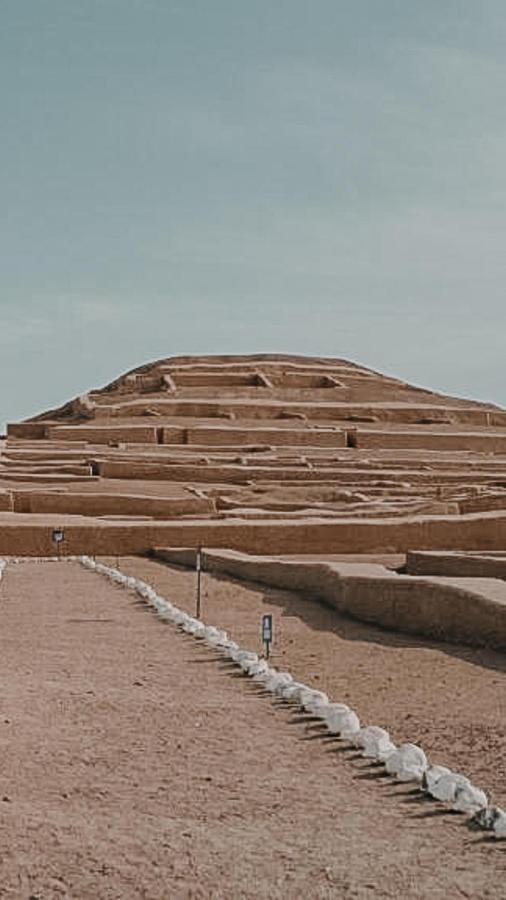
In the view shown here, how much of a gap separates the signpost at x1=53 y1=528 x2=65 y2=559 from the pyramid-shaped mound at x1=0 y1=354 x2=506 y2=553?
2.60 ft

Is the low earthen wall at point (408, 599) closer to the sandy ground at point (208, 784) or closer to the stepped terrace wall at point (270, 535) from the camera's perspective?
the sandy ground at point (208, 784)

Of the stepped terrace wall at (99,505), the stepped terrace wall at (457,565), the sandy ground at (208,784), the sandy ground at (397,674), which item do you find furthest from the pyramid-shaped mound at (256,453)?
the sandy ground at (208,784)

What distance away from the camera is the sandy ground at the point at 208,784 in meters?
4.24

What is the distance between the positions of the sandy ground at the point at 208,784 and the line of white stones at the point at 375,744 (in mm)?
98

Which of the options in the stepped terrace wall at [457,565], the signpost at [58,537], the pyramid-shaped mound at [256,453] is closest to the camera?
the stepped terrace wall at [457,565]

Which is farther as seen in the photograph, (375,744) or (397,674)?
(397,674)

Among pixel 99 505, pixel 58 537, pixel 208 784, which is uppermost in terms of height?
pixel 99 505

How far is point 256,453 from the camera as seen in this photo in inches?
1483

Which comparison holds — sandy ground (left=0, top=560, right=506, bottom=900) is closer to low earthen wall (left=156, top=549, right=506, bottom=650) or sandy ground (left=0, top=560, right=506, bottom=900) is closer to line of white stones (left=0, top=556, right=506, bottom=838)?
line of white stones (left=0, top=556, right=506, bottom=838)

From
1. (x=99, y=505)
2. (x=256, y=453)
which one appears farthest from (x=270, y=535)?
(x=256, y=453)

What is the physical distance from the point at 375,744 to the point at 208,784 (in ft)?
3.13

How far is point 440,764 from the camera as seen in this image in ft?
19.7

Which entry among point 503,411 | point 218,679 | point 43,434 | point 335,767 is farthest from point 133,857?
point 503,411

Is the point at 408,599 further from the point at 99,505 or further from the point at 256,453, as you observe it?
the point at 256,453
